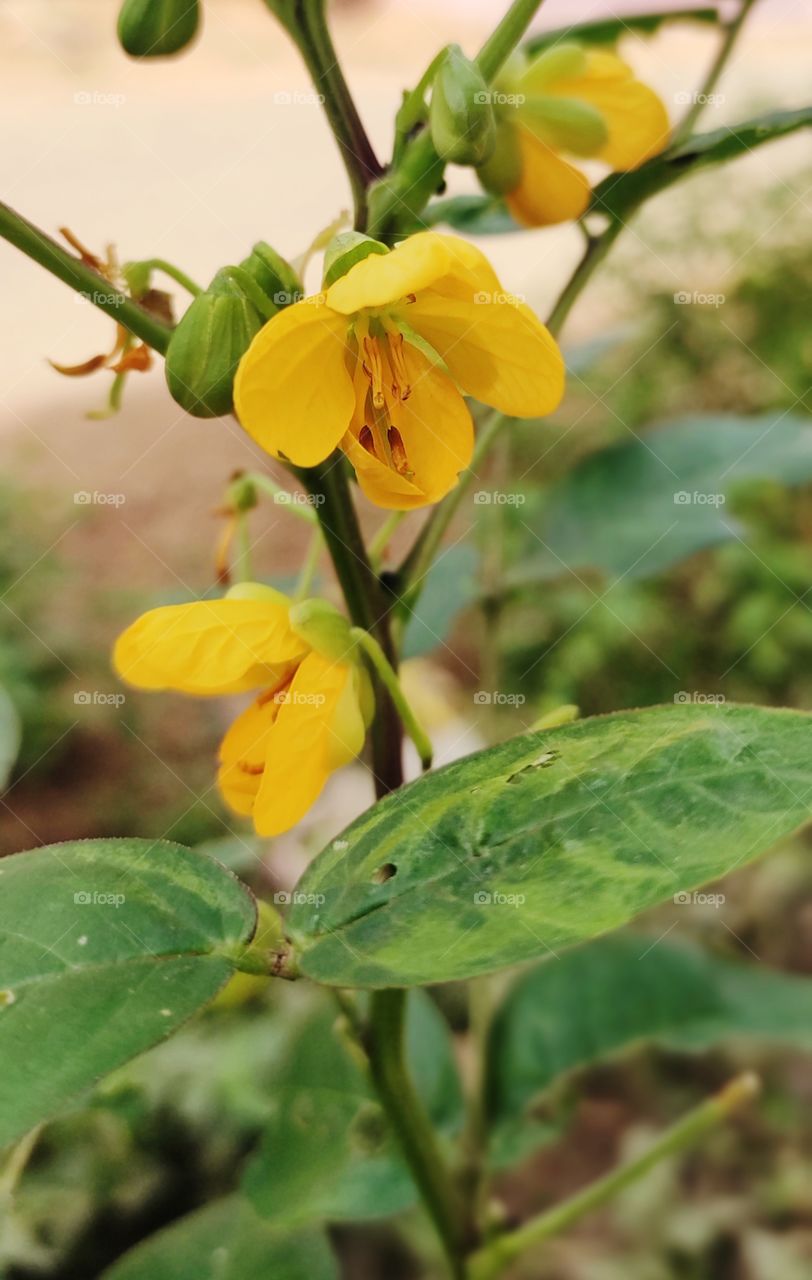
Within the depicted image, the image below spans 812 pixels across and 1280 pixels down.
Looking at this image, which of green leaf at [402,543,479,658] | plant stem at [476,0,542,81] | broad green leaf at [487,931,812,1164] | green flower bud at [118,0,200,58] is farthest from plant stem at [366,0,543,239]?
broad green leaf at [487,931,812,1164]

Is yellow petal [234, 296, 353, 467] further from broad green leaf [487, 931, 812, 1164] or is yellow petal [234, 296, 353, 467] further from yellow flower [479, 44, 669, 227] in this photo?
broad green leaf [487, 931, 812, 1164]

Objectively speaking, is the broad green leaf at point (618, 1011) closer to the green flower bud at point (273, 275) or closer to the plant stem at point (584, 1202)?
the plant stem at point (584, 1202)

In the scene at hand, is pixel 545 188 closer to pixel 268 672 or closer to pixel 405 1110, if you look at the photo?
pixel 268 672

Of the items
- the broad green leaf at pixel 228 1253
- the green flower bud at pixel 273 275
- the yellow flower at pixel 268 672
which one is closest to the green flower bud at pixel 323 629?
the yellow flower at pixel 268 672

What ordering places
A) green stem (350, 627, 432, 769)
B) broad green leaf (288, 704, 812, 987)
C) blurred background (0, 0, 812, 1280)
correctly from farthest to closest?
blurred background (0, 0, 812, 1280) → green stem (350, 627, 432, 769) → broad green leaf (288, 704, 812, 987)

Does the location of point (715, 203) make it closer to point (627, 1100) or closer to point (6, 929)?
point (627, 1100)
